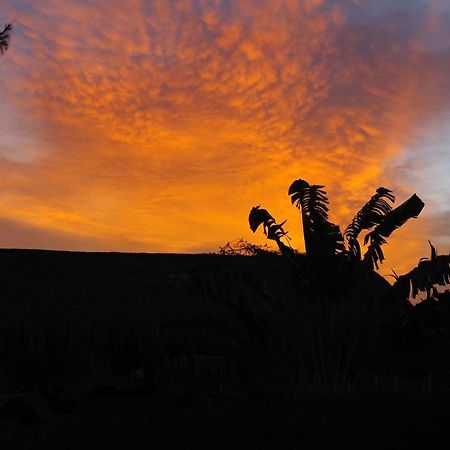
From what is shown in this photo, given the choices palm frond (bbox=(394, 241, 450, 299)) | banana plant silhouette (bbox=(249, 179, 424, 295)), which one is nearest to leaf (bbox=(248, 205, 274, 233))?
banana plant silhouette (bbox=(249, 179, 424, 295))

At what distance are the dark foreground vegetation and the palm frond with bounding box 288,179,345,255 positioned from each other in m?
0.57

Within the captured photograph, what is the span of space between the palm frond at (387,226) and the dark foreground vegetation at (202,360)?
2.32 feet

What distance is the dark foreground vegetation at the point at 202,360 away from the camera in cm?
919

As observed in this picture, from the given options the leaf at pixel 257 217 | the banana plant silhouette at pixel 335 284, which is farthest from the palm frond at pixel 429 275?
the leaf at pixel 257 217

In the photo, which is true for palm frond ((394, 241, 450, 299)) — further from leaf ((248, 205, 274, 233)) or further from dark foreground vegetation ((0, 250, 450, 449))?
leaf ((248, 205, 274, 233))

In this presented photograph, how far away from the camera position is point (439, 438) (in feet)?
28.0

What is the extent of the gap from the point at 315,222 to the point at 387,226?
145 centimetres

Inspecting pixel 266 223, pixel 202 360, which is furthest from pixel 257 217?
pixel 202 360

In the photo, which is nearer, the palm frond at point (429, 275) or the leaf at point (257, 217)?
the palm frond at point (429, 275)

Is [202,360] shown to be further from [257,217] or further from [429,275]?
[429,275]

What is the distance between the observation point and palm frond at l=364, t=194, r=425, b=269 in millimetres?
13484

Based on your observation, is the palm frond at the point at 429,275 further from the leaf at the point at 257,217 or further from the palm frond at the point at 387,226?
the leaf at the point at 257,217

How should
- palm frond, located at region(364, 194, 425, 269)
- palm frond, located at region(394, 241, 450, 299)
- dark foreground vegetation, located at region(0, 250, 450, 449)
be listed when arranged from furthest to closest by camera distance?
1. palm frond, located at region(364, 194, 425, 269)
2. palm frond, located at region(394, 241, 450, 299)
3. dark foreground vegetation, located at region(0, 250, 450, 449)

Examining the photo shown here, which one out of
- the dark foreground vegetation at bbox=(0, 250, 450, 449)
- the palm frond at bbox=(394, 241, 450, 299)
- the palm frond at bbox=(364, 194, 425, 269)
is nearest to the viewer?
the dark foreground vegetation at bbox=(0, 250, 450, 449)
